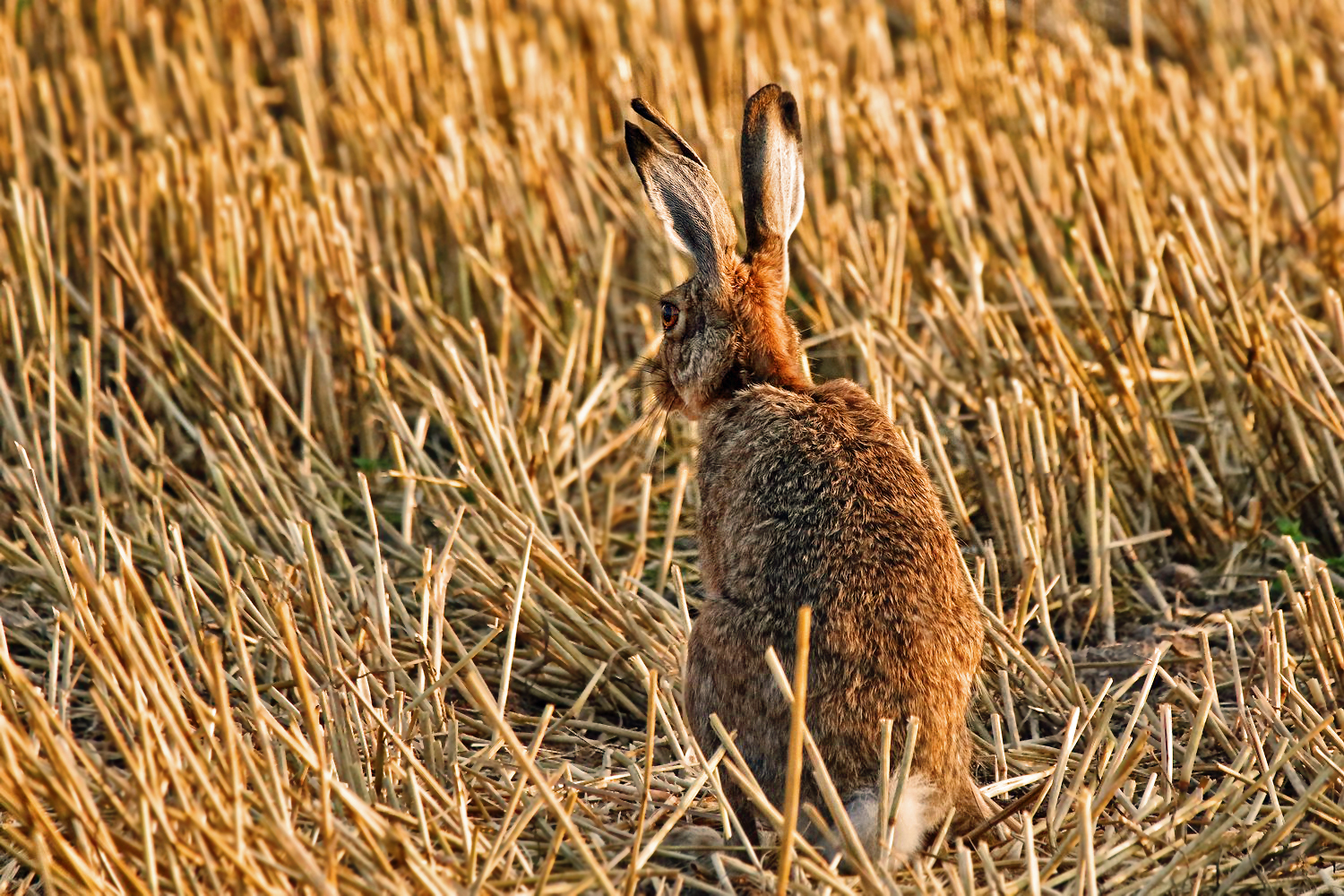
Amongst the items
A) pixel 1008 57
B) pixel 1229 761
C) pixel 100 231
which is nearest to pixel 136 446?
pixel 100 231

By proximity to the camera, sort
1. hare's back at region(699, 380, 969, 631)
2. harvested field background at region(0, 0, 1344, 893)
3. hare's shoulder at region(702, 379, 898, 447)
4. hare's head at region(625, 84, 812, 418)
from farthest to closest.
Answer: hare's head at region(625, 84, 812, 418) < hare's shoulder at region(702, 379, 898, 447) < hare's back at region(699, 380, 969, 631) < harvested field background at region(0, 0, 1344, 893)

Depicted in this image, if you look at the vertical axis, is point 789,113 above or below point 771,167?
above

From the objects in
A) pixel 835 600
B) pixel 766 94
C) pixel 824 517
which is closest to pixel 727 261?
pixel 766 94

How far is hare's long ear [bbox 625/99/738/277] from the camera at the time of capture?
144 inches

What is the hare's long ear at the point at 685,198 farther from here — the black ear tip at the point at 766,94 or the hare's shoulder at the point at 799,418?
the hare's shoulder at the point at 799,418

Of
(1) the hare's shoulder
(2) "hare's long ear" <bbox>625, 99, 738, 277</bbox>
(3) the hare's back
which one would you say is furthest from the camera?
(2) "hare's long ear" <bbox>625, 99, 738, 277</bbox>

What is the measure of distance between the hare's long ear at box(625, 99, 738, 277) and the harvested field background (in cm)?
78

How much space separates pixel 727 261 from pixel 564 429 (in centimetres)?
128

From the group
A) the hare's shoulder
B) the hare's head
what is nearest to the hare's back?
the hare's shoulder

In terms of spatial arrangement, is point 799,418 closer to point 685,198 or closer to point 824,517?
point 824,517

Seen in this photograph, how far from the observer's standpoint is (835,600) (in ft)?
9.55

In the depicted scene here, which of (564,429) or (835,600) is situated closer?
(835,600)

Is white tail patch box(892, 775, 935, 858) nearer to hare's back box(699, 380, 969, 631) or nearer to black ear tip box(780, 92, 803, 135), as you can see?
hare's back box(699, 380, 969, 631)

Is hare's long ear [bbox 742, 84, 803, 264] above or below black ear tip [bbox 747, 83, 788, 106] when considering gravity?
below
